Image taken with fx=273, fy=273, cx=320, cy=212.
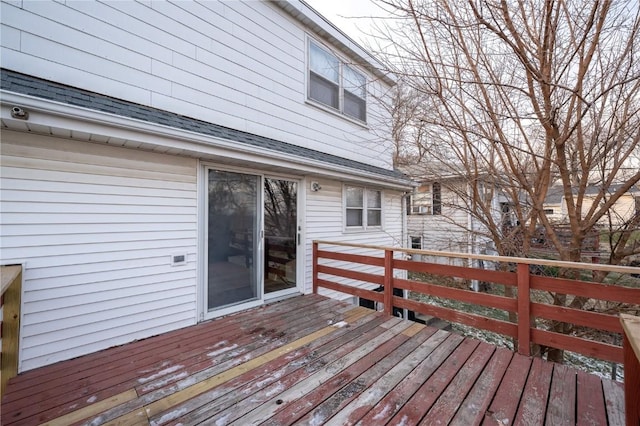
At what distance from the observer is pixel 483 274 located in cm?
306

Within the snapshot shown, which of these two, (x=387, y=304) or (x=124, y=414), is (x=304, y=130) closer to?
(x=387, y=304)

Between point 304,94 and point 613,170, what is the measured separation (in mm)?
4491

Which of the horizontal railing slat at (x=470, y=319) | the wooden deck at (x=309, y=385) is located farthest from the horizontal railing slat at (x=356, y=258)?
the wooden deck at (x=309, y=385)

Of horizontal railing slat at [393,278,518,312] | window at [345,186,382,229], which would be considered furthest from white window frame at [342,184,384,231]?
horizontal railing slat at [393,278,518,312]

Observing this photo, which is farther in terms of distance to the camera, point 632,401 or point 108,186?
point 108,186

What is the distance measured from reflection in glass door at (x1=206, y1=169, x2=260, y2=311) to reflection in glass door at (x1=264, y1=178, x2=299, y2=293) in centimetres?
22

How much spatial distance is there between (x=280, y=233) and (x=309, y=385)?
2500 millimetres

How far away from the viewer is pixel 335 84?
18.2 feet

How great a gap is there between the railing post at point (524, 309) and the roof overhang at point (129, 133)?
298cm

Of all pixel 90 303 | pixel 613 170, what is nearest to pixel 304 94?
pixel 90 303

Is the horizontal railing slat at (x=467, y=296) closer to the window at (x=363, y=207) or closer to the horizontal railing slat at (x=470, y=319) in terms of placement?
Result: the horizontal railing slat at (x=470, y=319)

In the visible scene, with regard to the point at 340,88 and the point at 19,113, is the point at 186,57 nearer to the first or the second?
the point at 19,113

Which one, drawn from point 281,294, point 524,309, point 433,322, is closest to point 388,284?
point 524,309

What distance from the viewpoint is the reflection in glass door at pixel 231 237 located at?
140 inches
